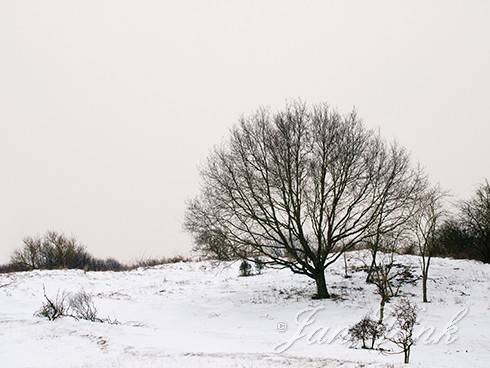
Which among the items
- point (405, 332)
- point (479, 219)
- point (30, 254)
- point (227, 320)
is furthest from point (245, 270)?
point (30, 254)

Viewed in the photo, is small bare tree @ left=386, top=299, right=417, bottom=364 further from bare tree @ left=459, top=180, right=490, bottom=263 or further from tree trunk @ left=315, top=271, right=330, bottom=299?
bare tree @ left=459, top=180, right=490, bottom=263

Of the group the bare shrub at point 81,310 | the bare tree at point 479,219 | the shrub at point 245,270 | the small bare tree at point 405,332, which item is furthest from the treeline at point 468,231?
the bare shrub at point 81,310

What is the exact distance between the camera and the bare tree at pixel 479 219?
37281 mm

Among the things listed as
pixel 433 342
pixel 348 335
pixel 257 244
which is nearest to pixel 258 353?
pixel 348 335

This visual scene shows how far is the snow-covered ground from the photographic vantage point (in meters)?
10.9

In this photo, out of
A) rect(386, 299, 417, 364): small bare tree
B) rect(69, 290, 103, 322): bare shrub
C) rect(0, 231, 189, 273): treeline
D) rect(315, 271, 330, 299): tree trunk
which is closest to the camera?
rect(386, 299, 417, 364): small bare tree

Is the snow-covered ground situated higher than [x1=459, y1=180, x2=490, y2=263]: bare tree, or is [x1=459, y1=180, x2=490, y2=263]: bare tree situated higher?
[x1=459, y1=180, x2=490, y2=263]: bare tree

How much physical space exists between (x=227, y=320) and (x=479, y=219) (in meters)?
32.7

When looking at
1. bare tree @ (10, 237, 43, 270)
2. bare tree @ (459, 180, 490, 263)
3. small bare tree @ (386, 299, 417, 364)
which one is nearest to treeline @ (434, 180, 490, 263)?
bare tree @ (459, 180, 490, 263)

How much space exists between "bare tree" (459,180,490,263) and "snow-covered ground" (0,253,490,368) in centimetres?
932

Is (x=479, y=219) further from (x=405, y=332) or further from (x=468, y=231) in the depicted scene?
(x=405, y=332)

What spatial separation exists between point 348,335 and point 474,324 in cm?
620

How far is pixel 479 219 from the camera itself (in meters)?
41.3

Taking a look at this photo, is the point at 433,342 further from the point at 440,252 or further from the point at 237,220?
the point at 440,252
